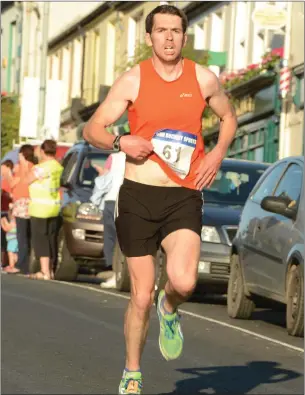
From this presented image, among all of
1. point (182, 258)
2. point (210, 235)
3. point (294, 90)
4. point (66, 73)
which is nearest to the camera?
point (182, 258)

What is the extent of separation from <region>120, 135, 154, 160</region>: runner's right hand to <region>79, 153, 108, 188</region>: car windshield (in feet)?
44.2

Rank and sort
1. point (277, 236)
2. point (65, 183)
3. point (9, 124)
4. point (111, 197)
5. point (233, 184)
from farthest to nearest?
point (9, 124)
point (65, 183)
point (111, 197)
point (233, 184)
point (277, 236)

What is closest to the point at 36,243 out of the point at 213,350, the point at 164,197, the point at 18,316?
the point at 18,316

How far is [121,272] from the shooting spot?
19.2 meters

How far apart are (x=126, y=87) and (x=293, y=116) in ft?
90.3

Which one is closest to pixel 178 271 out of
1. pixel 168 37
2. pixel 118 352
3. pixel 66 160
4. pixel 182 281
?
pixel 182 281

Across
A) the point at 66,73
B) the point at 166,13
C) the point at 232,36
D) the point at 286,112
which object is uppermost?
the point at 66,73

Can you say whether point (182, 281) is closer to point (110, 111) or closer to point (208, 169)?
point (208, 169)

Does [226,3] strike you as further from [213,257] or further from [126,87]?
[126,87]

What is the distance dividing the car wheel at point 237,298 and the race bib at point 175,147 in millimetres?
7654

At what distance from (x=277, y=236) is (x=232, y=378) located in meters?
4.43

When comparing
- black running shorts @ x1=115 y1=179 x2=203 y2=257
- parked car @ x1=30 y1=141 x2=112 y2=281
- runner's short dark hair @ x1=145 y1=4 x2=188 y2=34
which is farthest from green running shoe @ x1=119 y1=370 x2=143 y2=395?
parked car @ x1=30 y1=141 x2=112 y2=281

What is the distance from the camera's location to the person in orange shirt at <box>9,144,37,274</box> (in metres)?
22.8

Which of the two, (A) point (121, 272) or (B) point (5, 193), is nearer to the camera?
(A) point (121, 272)
